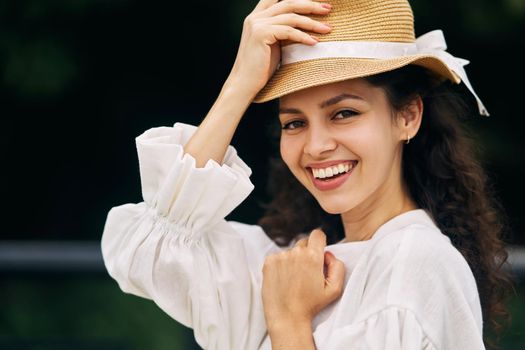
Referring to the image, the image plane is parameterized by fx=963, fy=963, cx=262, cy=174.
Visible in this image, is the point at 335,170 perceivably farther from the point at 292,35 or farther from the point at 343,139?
the point at 292,35

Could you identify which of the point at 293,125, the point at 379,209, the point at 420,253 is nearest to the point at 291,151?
the point at 293,125

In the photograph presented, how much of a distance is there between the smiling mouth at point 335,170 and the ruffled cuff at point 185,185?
19 cm

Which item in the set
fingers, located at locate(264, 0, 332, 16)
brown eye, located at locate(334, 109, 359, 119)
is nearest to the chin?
brown eye, located at locate(334, 109, 359, 119)

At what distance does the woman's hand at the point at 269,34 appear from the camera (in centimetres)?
226

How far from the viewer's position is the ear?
2355 millimetres

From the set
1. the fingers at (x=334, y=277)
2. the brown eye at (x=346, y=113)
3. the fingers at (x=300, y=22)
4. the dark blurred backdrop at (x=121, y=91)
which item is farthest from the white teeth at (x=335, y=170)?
the dark blurred backdrop at (x=121, y=91)

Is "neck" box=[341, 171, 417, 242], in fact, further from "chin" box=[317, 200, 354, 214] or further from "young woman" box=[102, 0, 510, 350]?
"chin" box=[317, 200, 354, 214]

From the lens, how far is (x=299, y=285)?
229 centimetres

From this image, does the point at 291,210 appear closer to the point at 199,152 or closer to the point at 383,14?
the point at 199,152

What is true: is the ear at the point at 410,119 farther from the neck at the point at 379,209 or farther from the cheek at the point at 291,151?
the cheek at the point at 291,151

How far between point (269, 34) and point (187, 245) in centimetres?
56

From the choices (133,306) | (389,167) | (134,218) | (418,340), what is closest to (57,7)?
(133,306)

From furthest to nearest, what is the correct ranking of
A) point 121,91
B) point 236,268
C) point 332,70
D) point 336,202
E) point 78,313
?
point 121,91 → point 78,313 → point 236,268 → point 336,202 → point 332,70

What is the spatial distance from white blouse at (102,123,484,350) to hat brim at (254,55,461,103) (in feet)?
0.84
